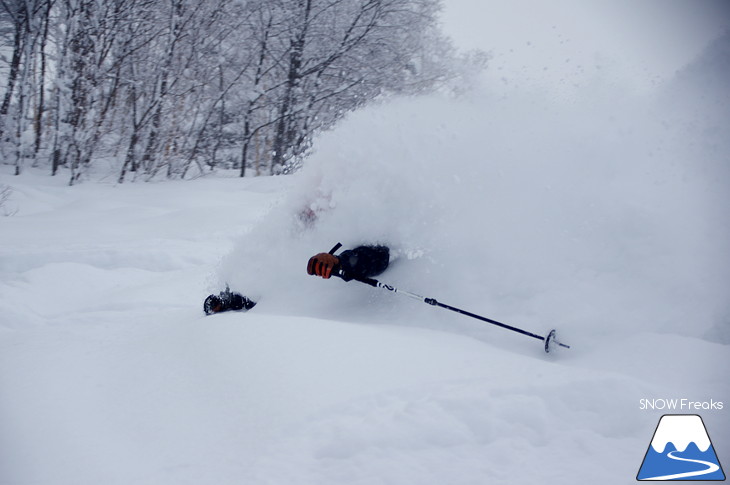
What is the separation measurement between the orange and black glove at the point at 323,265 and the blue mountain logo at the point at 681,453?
6.15ft

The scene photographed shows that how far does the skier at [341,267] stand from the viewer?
296cm

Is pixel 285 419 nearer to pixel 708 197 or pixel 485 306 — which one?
pixel 485 306

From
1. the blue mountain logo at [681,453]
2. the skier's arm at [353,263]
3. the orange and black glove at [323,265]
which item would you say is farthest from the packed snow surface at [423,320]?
the orange and black glove at [323,265]

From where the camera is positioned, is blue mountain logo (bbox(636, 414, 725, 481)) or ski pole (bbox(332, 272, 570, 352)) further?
ski pole (bbox(332, 272, 570, 352))

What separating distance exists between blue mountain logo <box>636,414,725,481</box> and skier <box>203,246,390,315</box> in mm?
1844

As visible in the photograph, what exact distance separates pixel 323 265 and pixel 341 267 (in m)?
0.12

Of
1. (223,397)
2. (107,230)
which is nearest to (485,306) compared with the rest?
(223,397)

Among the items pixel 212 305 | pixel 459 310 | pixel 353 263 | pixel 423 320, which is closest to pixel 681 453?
pixel 459 310

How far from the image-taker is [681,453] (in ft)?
5.10

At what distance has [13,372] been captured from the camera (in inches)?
93.7

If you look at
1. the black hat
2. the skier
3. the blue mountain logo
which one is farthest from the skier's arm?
the blue mountain logo

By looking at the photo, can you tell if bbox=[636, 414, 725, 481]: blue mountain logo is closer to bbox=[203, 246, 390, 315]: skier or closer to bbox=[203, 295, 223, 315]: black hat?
bbox=[203, 246, 390, 315]: skier

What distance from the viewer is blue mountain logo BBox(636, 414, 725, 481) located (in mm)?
1446

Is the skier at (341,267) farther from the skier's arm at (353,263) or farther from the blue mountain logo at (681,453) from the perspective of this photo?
the blue mountain logo at (681,453)
